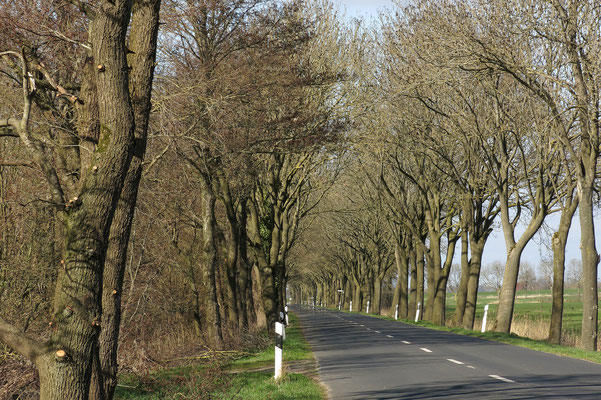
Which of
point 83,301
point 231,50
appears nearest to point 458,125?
point 231,50

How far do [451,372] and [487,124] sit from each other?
1530cm

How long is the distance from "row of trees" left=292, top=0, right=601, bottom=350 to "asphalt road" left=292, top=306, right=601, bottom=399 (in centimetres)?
553

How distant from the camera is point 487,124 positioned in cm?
2650

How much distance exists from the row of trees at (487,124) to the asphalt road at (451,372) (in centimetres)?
553

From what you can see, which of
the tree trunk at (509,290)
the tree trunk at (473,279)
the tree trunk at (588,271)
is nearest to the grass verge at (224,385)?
the tree trunk at (588,271)

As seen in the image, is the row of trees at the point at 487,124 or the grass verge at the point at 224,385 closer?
the grass verge at the point at 224,385

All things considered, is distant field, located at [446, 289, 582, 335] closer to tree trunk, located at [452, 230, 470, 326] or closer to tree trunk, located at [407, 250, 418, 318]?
tree trunk, located at [452, 230, 470, 326]

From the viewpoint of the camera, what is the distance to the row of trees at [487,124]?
66.3ft

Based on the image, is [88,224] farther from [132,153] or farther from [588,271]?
[588,271]

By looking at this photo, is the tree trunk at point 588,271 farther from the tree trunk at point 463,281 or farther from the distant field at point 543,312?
the tree trunk at point 463,281

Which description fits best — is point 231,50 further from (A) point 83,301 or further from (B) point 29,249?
(A) point 83,301

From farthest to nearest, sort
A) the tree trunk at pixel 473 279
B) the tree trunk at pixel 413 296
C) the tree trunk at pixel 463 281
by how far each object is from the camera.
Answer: the tree trunk at pixel 413 296
the tree trunk at pixel 463 281
the tree trunk at pixel 473 279

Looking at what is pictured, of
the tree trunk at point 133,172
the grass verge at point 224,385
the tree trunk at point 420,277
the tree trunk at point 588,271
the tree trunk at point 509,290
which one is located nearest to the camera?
the tree trunk at point 133,172

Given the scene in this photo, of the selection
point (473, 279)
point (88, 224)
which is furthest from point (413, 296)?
point (88, 224)
